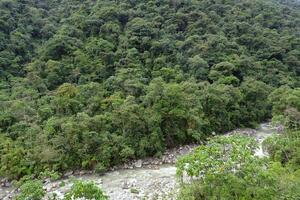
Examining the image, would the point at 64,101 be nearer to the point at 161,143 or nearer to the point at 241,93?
the point at 161,143

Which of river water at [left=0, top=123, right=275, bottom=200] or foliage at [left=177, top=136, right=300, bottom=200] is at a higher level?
foliage at [left=177, top=136, right=300, bottom=200]

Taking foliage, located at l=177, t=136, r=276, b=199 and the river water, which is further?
the river water

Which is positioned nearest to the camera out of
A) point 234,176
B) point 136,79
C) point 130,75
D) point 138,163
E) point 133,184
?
point 234,176

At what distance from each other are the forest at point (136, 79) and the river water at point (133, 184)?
97 cm

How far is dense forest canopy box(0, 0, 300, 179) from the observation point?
19.8 m

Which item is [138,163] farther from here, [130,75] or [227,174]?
[227,174]

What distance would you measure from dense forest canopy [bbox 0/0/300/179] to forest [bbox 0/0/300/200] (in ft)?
0.31

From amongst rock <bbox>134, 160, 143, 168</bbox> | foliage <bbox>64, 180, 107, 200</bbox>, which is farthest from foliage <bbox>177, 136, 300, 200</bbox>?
rock <bbox>134, 160, 143, 168</bbox>

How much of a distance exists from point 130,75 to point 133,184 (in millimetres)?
12795

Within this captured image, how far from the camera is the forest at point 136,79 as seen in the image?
19312mm

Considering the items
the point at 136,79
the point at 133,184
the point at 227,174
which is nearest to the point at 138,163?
the point at 133,184

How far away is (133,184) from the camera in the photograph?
1739cm

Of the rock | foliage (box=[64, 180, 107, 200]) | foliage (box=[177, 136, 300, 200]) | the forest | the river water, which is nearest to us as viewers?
foliage (box=[177, 136, 300, 200])

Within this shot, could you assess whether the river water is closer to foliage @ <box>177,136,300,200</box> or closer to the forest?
the forest
